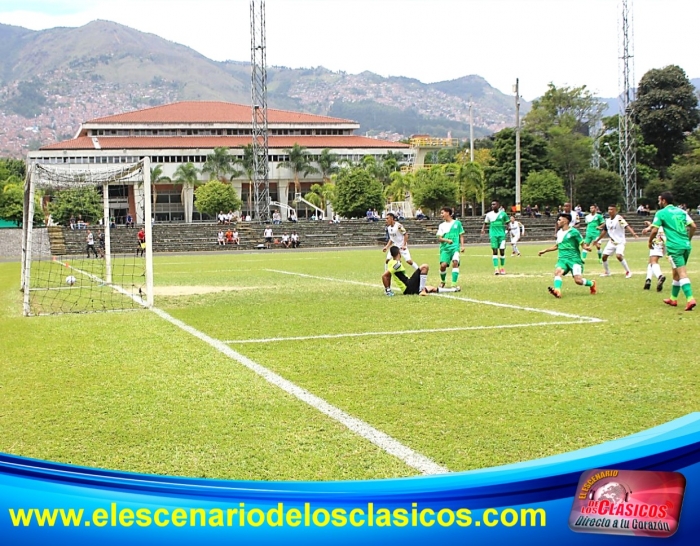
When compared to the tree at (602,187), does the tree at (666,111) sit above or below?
above

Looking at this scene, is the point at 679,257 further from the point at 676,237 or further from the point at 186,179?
the point at 186,179

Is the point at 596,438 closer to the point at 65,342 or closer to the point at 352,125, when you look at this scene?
the point at 65,342

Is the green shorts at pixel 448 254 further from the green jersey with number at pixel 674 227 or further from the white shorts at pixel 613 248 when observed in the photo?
the green jersey with number at pixel 674 227

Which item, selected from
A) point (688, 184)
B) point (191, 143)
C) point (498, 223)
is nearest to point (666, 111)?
point (688, 184)

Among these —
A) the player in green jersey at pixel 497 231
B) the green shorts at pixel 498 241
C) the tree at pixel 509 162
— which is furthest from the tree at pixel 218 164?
the green shorts at pixel 498 241

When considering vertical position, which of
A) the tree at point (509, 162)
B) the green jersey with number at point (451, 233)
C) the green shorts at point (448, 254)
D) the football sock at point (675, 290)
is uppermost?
the tree at point (509, 162)

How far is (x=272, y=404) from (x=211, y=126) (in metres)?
93.2

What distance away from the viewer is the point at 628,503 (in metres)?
1.36

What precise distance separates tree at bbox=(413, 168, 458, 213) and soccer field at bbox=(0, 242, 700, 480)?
2076 inches

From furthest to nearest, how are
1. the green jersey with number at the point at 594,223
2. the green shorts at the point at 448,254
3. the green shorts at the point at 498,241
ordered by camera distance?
the green shorts at the point at 498,241
the green jersey with number at the point at 594,223
the green shorts at the point at 448,254

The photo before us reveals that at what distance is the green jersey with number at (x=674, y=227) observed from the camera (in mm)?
11891

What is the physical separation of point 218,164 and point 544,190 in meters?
36.5

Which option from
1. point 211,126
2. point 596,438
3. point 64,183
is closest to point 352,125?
point 211,126

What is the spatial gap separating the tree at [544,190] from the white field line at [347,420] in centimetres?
5799
